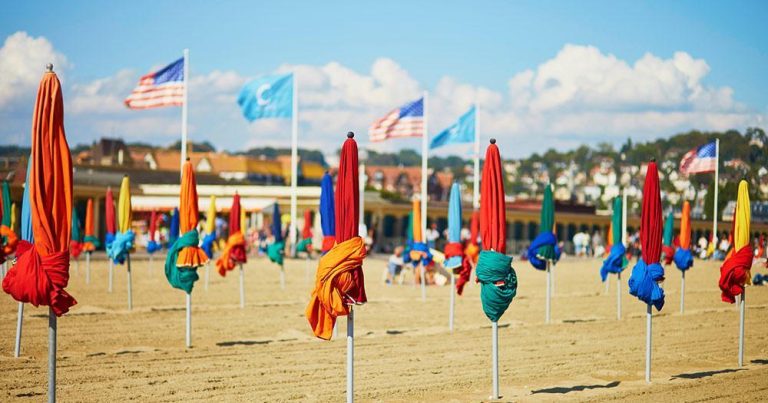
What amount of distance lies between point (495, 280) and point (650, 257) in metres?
2.70

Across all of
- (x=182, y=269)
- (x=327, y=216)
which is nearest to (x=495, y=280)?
(x=327, y=216)

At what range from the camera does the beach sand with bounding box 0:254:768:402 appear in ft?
43.5

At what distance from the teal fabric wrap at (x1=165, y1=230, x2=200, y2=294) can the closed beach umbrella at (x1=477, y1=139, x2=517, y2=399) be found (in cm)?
657

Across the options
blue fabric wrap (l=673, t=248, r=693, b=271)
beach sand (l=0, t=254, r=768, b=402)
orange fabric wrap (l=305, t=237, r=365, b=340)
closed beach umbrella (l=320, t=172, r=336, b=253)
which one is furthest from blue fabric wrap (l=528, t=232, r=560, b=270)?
orange fabric wrap (l=305, t=237, r=365, b=340)

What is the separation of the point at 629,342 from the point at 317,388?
7912 mm

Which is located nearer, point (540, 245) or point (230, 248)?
point (540, 245)

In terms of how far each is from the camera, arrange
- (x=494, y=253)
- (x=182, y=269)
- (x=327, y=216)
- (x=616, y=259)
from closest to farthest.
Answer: (x=494, y=253) < (x=327, y=216) < (x=182, y=269) < (x=616, y=259)

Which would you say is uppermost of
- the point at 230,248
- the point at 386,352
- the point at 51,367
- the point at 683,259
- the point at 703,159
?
the point at 703,159

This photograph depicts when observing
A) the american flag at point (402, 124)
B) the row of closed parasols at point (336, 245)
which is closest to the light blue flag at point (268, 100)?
the american flag at point (402, 124)

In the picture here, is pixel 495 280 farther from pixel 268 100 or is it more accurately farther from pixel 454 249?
pixel 268 100

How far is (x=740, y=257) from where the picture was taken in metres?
16.0

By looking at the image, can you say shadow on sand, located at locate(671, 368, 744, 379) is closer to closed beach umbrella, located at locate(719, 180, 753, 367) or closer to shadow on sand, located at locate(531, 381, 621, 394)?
closed beach umbrella, located at locate(719, 180, 753, 367)

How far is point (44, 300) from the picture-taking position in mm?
10078

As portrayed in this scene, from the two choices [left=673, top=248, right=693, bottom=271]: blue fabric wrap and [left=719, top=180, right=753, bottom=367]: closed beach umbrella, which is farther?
[left=673, top=248, right=693, bottom=271]: blue fabric wrap
